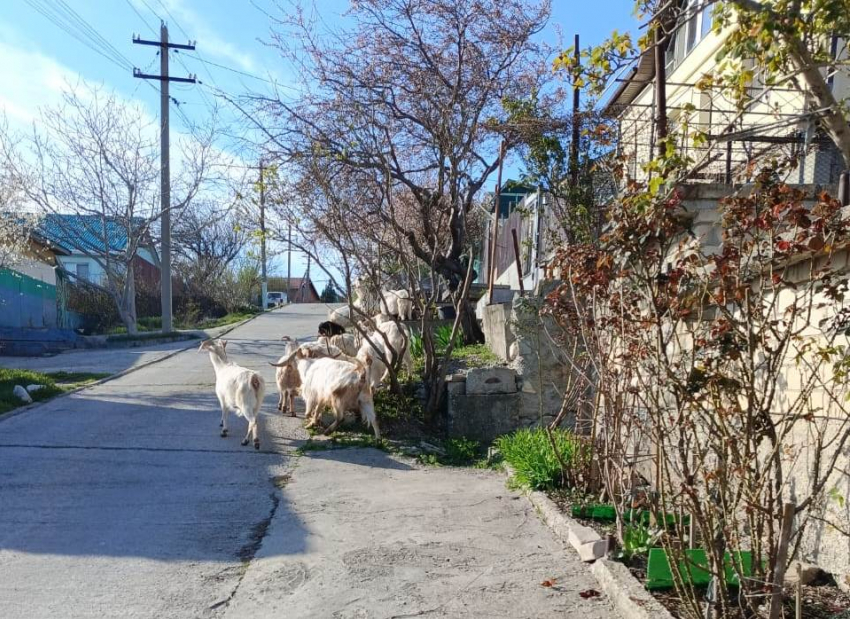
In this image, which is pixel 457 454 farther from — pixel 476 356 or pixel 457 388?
pixel 476 356

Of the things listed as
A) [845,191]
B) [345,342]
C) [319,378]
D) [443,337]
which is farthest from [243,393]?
[845,191]

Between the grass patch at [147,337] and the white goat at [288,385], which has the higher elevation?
the grass patch at [147,337]

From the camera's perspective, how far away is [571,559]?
16.7 feet

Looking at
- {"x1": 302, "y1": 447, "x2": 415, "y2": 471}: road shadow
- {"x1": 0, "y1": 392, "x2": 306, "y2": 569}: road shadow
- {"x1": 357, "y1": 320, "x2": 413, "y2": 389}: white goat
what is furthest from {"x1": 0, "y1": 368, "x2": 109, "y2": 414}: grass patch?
{"x1": 357, "y1": 320, "x2": 413, "y2": 389}: white goat

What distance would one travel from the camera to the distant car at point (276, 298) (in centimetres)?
4562

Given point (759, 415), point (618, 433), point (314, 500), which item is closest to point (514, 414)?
point (314, 500)

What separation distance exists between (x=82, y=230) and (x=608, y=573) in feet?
72.8

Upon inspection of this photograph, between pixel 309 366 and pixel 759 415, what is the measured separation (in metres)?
6.84

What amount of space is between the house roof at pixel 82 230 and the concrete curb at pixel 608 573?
59.2ft

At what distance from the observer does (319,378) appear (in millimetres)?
9078

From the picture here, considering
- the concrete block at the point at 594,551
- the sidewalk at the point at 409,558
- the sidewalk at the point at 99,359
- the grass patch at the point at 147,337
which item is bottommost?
the sidewalk at the point at 409,558

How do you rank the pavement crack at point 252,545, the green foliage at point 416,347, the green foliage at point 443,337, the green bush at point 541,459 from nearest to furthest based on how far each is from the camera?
the pavement crack at point 252,545 → the green bush at point 541,459 → the green foliage at point 443,337 → the green foliage at point 416,347

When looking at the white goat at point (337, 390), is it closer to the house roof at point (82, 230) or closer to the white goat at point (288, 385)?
the white goat at point (288, 385)

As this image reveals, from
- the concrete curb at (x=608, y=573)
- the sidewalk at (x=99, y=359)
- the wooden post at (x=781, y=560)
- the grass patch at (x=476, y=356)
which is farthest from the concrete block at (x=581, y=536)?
the sidewalk at (x=99, y=359)
